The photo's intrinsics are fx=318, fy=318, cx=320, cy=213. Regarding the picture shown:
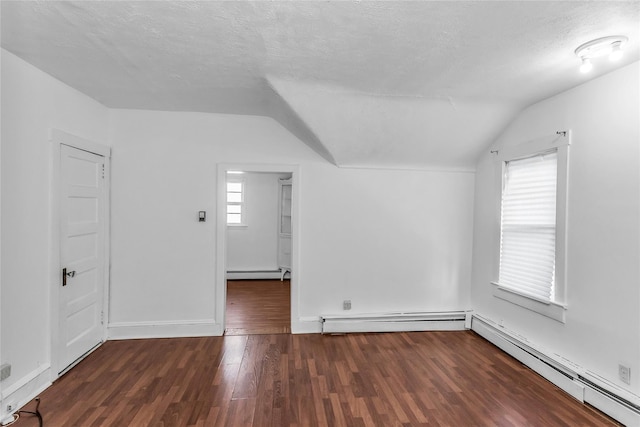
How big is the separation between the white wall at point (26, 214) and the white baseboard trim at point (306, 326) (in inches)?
88.9

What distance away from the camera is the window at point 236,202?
665 cm

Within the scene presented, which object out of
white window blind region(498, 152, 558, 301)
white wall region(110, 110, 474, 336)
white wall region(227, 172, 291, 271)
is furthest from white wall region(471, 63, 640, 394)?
white wall region(227, 172, 291, 271)

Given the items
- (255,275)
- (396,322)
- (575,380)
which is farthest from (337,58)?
(255,275)

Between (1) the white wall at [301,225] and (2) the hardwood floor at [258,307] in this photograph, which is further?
(2) the hardwood floor at [258,307]

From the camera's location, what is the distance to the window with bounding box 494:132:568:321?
2.78 meters

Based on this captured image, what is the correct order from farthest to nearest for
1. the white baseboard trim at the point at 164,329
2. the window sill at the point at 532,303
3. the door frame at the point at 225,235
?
the door frame at the point at 225,235
the white baseboard trim at the point at 164,329
the window sill at the point at 532,303

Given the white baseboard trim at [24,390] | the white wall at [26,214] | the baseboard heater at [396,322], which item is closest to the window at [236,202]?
the baseboard heater at [396,322]

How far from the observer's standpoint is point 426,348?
337cm

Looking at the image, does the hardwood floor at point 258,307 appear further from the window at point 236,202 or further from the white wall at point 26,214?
the white wall at point 26,214

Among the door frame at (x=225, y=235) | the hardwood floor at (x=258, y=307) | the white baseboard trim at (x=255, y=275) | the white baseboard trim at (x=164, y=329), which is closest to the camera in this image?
the white baseboard trim at (x=164, y=329)

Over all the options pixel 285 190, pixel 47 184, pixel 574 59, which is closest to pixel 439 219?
pixel 574 59

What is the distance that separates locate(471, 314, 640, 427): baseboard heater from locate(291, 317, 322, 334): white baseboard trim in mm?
1948

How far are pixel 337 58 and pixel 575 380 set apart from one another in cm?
310

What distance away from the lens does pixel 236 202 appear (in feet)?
21.8
